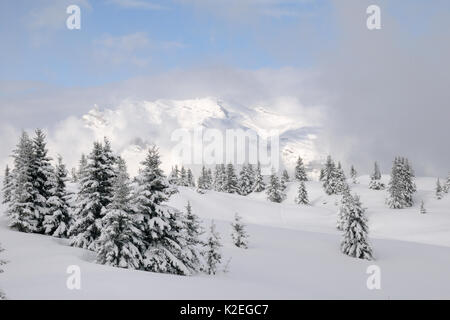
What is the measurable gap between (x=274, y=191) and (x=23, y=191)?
68355 mm

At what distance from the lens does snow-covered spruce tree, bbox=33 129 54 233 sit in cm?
3041

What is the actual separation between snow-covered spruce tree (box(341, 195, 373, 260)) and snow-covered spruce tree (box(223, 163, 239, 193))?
64772 mm

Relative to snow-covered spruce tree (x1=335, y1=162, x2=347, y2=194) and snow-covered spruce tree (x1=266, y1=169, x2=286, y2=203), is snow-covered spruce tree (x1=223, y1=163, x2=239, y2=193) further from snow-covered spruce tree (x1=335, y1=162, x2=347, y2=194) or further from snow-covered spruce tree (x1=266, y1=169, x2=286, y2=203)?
snow-covered spruce tree (x1=335, y1=162, x2=347, y2=194)

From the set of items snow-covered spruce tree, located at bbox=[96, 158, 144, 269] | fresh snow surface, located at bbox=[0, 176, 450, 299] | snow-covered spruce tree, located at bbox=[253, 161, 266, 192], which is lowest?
fresh snow surface, located at bbox=[0, 176, 450, 299]

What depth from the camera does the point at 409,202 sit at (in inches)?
3182

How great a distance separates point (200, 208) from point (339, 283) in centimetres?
4622

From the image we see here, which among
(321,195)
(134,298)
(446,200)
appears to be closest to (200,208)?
(321,195)

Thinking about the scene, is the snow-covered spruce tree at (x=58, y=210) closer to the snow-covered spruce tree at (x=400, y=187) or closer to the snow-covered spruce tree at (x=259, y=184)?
the snow-covered spruce tree at (x=400, y=187)

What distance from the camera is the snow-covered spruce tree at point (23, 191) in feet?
97.0

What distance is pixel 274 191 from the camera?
302 ft

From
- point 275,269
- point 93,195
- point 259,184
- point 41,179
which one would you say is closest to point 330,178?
point 259,184

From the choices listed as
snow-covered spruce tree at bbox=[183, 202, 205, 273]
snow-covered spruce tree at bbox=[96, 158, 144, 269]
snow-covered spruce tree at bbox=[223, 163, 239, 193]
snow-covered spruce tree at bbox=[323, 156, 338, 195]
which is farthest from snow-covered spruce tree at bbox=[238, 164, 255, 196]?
snow-covered spruce tree at bbox=[96, 158, 144, 269]

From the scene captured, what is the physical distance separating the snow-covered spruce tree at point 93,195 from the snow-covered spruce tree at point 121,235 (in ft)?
17.4

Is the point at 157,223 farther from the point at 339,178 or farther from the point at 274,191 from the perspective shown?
the point at 339,178
